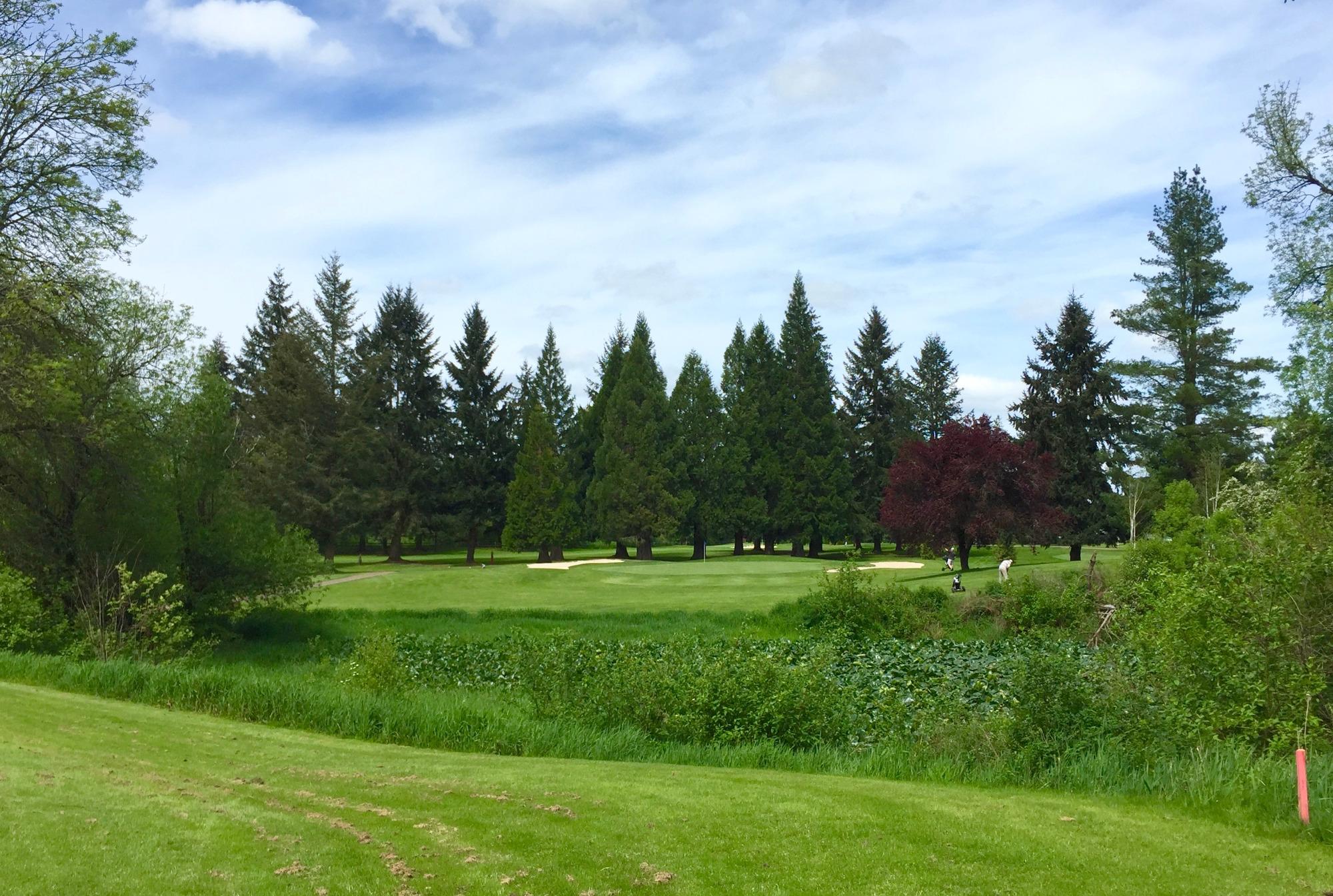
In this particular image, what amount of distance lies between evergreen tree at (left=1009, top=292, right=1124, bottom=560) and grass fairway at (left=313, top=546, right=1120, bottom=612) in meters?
3.57

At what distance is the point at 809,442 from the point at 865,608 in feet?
101

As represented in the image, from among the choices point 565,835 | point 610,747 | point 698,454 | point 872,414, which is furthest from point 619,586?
point 872,414

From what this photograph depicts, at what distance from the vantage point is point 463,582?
34.2m

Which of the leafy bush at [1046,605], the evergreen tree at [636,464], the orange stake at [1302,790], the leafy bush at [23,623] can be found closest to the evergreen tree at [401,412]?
the evergreen tree at [636,464]

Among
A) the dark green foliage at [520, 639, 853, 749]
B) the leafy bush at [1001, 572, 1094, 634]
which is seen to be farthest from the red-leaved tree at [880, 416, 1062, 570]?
the dark green foliage at [520, 639, 853, 749]

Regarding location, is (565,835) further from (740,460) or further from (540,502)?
(740,460)

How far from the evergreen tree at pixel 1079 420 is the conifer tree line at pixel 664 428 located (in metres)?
0.10

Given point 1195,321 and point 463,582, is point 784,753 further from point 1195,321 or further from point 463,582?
point 1195,321

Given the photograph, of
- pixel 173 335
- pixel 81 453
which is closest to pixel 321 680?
pixel 81 453

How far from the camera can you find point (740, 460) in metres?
54.2

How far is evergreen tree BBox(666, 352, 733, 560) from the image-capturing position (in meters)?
53.1

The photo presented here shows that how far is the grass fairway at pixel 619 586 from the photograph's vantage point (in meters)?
29.3

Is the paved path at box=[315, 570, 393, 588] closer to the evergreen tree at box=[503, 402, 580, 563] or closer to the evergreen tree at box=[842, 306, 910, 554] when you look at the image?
the evergreen tree at box=[503, 402, 580, 563]

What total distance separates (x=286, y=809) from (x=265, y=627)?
21.8 meters
